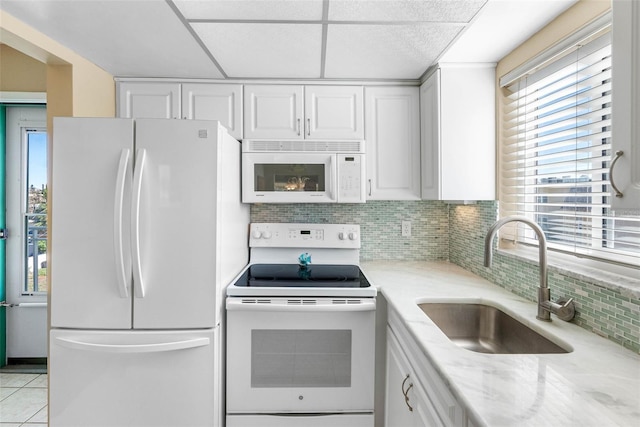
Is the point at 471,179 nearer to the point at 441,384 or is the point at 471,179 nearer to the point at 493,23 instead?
the point at 493,23

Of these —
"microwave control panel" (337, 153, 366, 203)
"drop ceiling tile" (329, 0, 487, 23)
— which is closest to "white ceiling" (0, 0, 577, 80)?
"drop ceiling tile" (329, 0, 487, 23)

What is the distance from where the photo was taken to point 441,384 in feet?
3.17

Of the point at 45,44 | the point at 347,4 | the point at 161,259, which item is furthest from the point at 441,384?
the point at 45,44

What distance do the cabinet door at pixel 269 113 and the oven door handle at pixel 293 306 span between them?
3.43 ft

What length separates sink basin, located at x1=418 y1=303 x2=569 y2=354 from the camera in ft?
4.51

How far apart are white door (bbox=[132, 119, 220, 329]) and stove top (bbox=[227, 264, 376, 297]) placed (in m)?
0.22

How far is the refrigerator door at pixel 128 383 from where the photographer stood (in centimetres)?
153

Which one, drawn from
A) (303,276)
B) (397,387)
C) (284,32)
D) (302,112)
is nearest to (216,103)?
(302,112)

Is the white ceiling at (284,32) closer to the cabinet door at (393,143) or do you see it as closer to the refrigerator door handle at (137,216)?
the cabinet door at (393,143)

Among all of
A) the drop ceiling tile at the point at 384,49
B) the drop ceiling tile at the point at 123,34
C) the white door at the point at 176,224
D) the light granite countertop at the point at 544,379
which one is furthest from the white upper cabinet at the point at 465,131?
the drop ceiling tile at the point at 123,34

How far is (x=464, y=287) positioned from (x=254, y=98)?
168 cm

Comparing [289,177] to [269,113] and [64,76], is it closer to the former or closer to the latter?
[269,113]

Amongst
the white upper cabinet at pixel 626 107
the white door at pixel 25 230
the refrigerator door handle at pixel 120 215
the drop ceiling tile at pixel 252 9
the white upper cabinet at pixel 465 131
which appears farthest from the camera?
the white door at pixel 25 230

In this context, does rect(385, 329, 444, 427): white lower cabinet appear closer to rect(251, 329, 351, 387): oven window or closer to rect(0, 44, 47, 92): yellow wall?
rect(251, 329, 351, 387): oven window
